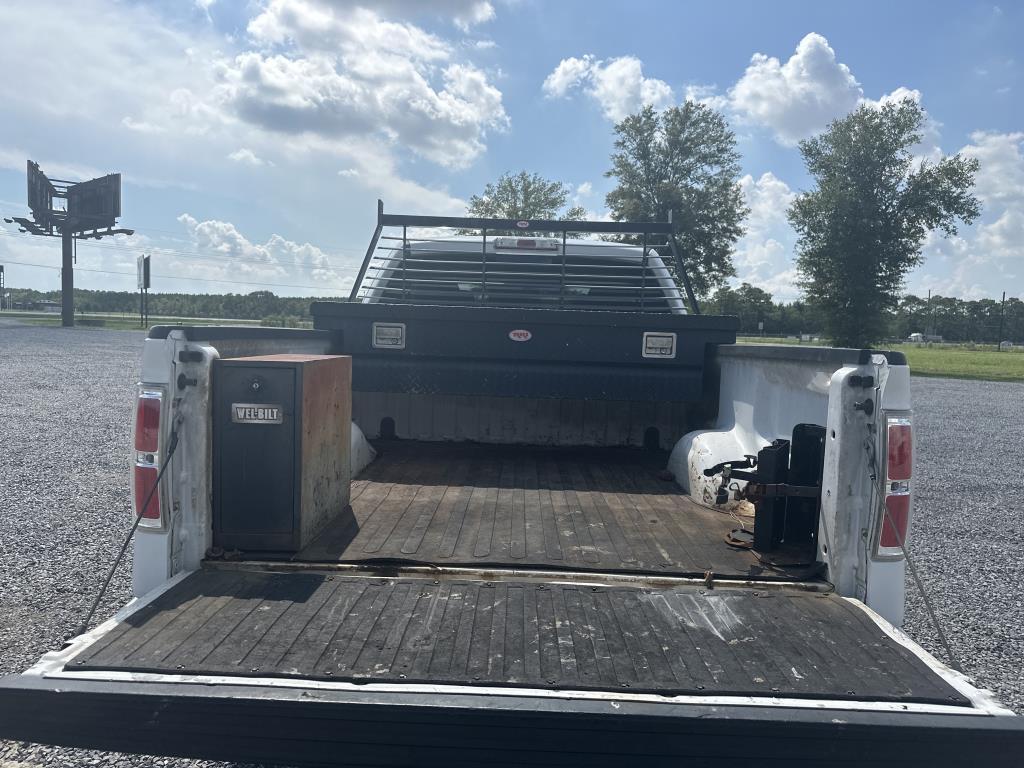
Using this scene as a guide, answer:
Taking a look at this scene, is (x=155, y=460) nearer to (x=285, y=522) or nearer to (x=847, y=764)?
(x=285, y=522)

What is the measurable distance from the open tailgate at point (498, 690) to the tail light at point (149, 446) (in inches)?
14.6

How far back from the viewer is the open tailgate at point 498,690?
1.82 meters

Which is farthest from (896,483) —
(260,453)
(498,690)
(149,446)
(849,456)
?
(149,446)

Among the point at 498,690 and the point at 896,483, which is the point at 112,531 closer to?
the point at 498,690

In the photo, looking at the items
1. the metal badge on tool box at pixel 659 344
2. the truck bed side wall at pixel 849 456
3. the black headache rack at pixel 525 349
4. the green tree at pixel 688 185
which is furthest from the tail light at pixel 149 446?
the green tree at pixel 688 185

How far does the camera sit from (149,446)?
272cm

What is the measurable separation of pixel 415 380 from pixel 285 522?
195 centimetres

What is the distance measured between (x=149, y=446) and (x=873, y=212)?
117 ft

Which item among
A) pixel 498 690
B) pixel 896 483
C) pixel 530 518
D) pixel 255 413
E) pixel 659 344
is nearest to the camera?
pixel 498 690

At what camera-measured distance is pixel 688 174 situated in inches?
1436

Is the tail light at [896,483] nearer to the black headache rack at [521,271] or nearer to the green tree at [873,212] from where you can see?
the black headache rack at [521,271]

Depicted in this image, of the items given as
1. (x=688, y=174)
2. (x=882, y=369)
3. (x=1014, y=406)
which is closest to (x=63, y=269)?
(x=688, y=174)

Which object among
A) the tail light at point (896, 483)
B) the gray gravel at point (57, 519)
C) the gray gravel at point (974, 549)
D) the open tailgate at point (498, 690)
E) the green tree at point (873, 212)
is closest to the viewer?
the open tailgate at point (498, 690)

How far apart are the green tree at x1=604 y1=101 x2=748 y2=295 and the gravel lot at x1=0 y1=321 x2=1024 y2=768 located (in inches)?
795
